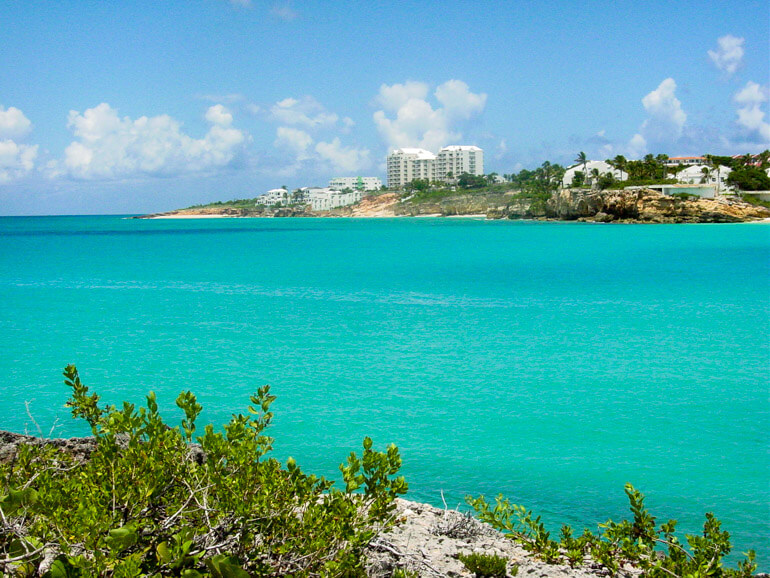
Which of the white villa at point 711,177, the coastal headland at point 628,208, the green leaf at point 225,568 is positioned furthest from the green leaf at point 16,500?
the white villa at point 711,177

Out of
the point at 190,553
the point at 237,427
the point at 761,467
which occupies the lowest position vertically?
the point at 761,467

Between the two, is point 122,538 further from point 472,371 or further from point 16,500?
point 472,371

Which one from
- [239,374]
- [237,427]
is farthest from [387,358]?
[237,427]

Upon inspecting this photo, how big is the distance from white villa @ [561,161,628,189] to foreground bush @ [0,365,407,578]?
A: 136m

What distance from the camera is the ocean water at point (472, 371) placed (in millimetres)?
11219

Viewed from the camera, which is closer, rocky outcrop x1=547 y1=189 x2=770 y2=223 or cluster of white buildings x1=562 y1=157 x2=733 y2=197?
rocky outcrop x1=547 y1=189 x2=770 y2=223

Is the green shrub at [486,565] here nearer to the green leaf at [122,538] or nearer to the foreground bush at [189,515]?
the foreground bush at [189,515]

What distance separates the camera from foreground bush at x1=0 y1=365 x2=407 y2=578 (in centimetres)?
462

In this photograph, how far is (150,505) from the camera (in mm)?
5480

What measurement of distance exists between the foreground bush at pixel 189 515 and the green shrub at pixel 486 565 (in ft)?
5.54

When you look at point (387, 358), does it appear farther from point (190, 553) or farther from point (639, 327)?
point (190, 553)

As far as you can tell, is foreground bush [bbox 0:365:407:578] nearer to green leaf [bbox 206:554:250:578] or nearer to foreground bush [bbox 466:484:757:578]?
green leaf [bbox 206:554:250:578]

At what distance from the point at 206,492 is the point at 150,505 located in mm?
476

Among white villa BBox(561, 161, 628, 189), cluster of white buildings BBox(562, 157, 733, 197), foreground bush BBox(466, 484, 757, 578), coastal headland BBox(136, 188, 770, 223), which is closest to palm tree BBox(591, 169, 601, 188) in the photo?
cluster of white buildings BBox(562, 157, 733, 197)
